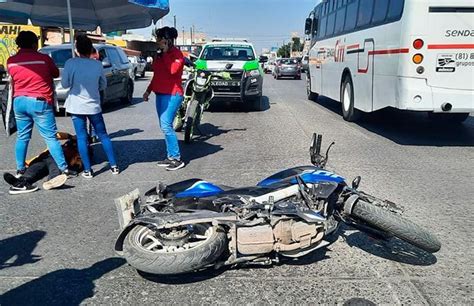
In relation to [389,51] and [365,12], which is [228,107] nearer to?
[365,12]

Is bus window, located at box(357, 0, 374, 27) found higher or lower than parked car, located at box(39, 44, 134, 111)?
higher

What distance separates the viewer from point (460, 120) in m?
11.1

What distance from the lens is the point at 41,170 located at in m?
6.23

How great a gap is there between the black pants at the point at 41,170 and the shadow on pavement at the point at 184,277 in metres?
3.17

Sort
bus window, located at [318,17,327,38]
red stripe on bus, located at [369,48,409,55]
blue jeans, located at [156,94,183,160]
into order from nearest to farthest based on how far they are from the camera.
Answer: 1. blue jeans, located at [156,94,183,160]
2. red stripe on bus, located at [369,48,409,55]
3. bus window, located at [318,17,327,38]

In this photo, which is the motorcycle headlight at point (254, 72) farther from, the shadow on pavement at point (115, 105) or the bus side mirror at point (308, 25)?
the bus side mirror at point (308, 25)

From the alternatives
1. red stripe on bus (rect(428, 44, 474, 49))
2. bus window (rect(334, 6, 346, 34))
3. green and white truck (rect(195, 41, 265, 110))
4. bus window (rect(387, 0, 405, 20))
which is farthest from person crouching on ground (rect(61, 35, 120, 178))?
bus window (rect(334, 6, 346, 34))

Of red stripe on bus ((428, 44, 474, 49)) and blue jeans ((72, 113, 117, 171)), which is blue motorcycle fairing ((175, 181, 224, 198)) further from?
red stripe on bus ((428, 44, 474, 49))

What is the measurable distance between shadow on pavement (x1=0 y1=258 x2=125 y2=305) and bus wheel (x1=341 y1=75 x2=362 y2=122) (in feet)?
29.3

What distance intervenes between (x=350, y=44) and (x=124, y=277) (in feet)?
32.2

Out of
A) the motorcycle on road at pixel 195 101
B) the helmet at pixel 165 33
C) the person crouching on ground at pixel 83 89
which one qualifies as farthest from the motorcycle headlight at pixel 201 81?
the person crouching on ground at pixel 83 89

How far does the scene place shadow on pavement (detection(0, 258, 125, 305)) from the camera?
125 inches

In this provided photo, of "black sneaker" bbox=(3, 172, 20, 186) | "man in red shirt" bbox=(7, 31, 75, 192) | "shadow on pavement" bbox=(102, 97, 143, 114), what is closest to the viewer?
"black sneaker" bbox=(3, 172, 20, 186)

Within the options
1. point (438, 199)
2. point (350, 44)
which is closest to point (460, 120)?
point (350, 44)
